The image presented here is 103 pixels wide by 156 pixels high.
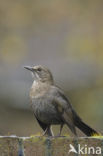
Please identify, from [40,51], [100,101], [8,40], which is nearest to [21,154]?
[100,101]

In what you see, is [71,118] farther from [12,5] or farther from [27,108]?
[12,5]

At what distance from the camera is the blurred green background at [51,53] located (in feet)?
56.7

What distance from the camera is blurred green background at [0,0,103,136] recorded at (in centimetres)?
1728

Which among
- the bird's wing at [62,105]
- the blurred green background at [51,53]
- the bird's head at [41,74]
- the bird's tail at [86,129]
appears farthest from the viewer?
the blurred green background at [51,53]

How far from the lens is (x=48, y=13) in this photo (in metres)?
24.9

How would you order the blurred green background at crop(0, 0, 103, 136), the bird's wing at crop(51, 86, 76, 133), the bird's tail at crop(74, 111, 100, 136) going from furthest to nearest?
the blurred green background at crop(0, 0, 103, 136)
the bird's wing at crop(51, 86, 76, 133)
the bird's tail at crop(74, 111, 100, 136)

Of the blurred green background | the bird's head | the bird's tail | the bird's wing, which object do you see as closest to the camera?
the bird's tail

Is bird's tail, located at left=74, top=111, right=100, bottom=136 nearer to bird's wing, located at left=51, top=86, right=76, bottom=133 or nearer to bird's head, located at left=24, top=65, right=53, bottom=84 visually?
bird's wing, located at left=51, top=86, right=76, bottom=133

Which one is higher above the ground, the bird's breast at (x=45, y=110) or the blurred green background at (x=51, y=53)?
the bird's breast at (x=45, y=110)

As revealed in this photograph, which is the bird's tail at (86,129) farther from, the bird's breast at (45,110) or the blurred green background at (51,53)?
the blurred green background at (51,53)

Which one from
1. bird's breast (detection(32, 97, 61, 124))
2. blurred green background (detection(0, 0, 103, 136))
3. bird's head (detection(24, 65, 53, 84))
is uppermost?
bird's head (detection(24, 65, 53, 84))

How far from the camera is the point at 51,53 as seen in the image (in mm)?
20156

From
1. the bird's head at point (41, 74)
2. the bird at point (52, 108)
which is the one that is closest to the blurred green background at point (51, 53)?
the bird's head at point (41, 74)

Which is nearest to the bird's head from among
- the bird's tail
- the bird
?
the bird
